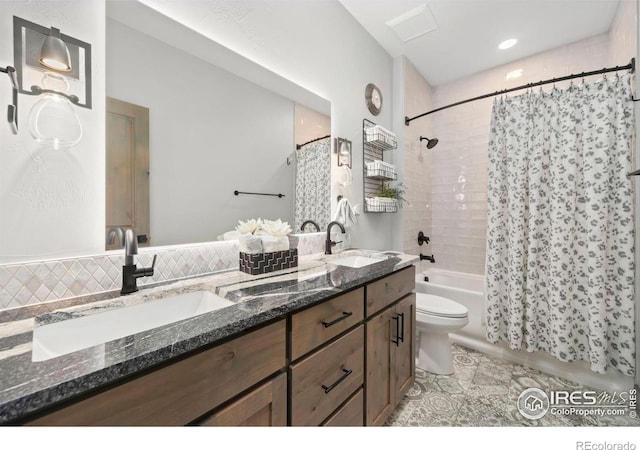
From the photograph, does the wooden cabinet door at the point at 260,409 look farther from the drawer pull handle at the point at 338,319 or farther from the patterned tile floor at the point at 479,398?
the patterned tile floor at the point at 479,398

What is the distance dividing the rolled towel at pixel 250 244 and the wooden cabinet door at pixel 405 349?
806 millimetres

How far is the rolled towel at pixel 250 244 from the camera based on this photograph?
1.19 meters

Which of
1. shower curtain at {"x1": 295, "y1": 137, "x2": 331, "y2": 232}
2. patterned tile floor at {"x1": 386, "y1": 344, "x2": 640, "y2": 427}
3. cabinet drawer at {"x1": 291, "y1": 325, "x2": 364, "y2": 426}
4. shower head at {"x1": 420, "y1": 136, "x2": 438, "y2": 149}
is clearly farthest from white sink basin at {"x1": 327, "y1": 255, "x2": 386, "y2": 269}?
shower head at {"x1": 420, "y1": 136, "x2": 438, "y2": 149}

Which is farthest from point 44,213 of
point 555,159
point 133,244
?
point 555,159

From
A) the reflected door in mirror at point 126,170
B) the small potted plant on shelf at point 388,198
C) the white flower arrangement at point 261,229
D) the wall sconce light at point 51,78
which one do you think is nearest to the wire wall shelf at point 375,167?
the small potted plant on shelf at point 388,198

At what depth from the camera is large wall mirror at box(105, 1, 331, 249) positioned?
101 cm

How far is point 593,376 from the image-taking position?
1.80m

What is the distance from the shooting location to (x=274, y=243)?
1.24m

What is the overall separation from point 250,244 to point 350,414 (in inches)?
33.2

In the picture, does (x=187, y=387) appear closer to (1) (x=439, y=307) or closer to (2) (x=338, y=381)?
(2) (x=338, y=381)

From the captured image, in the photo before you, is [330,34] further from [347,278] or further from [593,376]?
[593,376]

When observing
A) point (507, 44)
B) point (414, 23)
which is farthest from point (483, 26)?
point (414, 23)

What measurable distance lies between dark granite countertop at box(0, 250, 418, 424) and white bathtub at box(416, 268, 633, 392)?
162 cm
